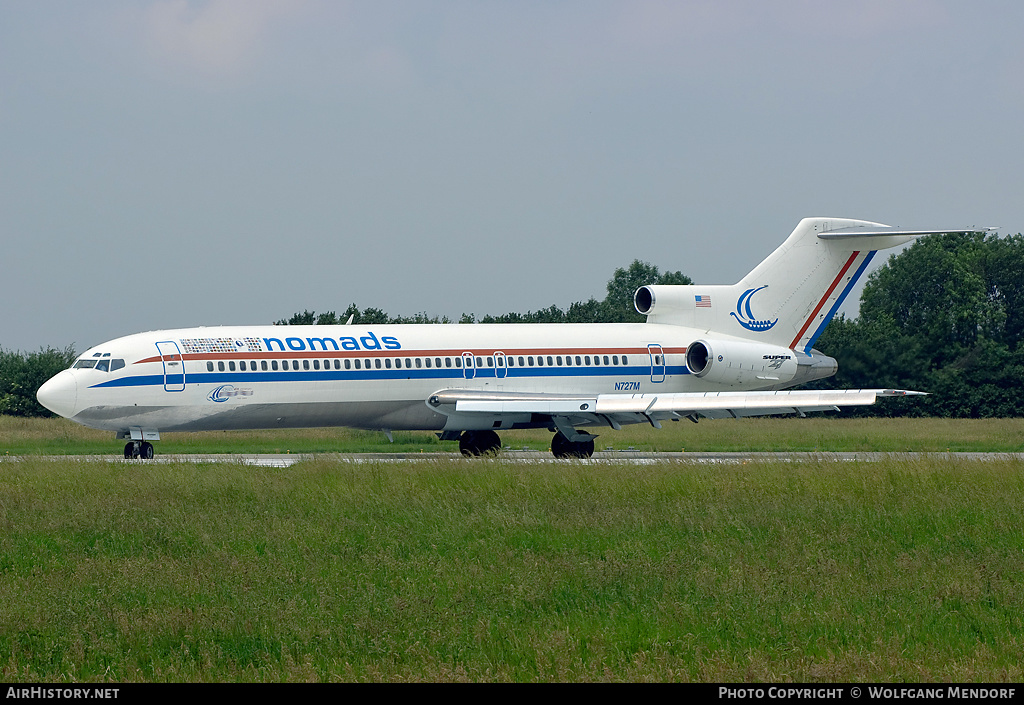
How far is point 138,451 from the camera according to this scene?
88.2 feet

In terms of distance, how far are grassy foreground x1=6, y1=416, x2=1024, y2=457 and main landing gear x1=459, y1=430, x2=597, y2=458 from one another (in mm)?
3067

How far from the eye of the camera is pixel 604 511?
1577 cm

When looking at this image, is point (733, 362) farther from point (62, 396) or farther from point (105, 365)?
point (62, 396)

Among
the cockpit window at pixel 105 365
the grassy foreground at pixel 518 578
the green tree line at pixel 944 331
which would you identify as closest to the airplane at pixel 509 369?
the cockpit window at pixel 105 365

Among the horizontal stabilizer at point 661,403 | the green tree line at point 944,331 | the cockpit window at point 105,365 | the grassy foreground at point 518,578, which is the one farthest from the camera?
the green tree line at point 944,331

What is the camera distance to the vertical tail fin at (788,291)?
34031mm

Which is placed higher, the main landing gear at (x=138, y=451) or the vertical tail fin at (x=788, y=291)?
the vertical tail fin at (x=788, y=291)

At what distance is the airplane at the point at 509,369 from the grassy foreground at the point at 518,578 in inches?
299

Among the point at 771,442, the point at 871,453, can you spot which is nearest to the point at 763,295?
the point at 771,442

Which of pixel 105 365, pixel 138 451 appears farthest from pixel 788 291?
pixel 105 365

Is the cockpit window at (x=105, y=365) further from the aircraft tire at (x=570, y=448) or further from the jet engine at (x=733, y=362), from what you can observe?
the jet engine at (x=733, y=362)

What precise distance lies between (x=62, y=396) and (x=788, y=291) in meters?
19.9

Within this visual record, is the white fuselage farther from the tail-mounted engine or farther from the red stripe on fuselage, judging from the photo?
the red stripe on fuselage

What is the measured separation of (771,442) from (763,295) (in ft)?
14.6
